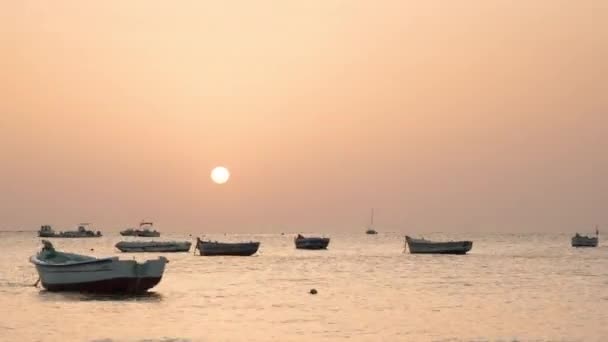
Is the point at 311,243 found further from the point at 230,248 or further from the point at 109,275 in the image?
the point at 109,275

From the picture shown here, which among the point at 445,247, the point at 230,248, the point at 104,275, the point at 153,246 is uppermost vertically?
the point at 104,275

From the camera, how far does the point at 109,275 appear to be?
63.8 metres

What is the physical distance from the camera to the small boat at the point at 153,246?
163625mm

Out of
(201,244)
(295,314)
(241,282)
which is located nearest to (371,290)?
(241,282)

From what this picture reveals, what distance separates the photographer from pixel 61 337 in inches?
1748

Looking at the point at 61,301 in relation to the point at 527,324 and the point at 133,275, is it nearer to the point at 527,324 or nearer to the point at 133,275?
the point at 133,275

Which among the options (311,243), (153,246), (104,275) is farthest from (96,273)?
(311,243)

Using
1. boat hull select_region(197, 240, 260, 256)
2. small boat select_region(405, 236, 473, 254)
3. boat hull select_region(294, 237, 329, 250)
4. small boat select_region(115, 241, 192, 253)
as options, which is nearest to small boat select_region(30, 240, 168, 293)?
boat hull select_region(197, 240, 260, 256)

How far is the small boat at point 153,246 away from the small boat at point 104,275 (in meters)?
97.4

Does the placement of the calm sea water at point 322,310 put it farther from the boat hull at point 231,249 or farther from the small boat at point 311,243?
the small boat at point 311,243

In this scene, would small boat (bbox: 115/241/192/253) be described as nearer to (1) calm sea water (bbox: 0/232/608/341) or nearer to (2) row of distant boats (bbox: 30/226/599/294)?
(1) calm sea water (bbox: 0/232/608/341)

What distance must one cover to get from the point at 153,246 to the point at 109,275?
103 m

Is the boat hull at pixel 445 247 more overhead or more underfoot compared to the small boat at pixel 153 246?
A: more overhead

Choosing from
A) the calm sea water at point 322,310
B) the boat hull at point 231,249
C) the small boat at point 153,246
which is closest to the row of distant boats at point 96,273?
the calm sea water at point 322,310
